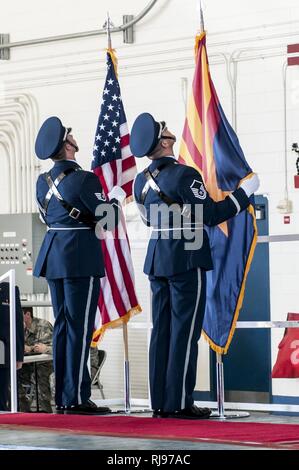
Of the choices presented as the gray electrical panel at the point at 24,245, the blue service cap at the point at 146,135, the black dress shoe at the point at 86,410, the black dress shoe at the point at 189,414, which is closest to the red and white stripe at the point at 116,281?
the black dress shoe at the point at 86,410

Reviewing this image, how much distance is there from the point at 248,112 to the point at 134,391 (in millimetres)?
2692

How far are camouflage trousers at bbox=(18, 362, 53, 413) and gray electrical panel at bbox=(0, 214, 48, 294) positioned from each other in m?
1.16

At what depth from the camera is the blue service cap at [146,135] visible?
6.75 meters

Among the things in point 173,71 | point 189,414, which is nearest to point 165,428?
point 189,414

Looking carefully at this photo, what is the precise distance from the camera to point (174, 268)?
6.64m

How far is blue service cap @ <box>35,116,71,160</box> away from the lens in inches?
275

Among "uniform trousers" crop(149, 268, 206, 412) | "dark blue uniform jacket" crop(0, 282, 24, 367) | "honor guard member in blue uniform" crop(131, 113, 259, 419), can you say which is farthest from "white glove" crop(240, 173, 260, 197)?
"dark blue uniform jacket" crop(0, 282, 24, 367)

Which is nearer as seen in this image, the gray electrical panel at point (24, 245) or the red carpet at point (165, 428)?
the red carpet at point (165, 428)

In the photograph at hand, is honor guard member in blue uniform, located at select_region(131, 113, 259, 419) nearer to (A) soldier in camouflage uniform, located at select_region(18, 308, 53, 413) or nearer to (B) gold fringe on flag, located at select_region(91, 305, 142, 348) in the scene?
(B) gold fringe on flag, located at select_region(91, 305, 142, 348)

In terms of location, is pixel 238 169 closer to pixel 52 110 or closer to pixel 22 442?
pixel 22 442

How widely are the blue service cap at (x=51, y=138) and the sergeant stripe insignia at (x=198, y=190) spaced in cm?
88

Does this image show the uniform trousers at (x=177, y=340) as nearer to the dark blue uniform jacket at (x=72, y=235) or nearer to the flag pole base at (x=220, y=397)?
the flag pole base at (x=220, y=397)
